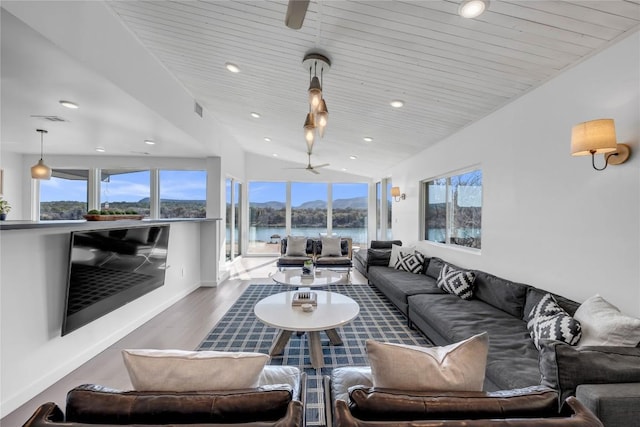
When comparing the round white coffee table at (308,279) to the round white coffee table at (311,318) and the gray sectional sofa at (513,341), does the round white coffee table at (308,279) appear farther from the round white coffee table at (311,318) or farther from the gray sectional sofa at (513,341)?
the gray sectional sofa at (513,341)

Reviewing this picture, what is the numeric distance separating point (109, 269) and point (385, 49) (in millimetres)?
3239

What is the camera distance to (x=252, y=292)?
15.4ft

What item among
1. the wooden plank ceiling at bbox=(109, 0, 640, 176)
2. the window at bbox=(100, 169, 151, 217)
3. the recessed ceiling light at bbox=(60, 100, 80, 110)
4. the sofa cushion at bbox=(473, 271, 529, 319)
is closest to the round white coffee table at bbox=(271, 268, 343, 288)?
the sofa cushion at bbox=(473, 271, 529, 319)

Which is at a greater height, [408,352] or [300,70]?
[300,70]

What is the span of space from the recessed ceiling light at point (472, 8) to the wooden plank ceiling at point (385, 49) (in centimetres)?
6

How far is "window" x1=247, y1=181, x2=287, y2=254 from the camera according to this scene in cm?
849

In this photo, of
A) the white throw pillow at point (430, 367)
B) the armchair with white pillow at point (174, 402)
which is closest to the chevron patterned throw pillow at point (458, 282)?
the white throw pillow at point (430, 367)

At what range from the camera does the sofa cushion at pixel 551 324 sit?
1770 millimetres

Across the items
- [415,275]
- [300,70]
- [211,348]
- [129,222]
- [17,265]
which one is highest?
[300,70]

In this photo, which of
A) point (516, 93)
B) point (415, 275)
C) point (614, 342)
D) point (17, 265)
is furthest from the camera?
point (415, 275)

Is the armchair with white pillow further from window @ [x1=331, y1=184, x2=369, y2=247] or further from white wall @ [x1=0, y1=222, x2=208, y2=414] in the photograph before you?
window @ [x1=331, y1=184, x2=369, y2=247]

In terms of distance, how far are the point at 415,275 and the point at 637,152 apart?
2863 mm

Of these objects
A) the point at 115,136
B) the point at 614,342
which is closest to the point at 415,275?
the point at 614,342

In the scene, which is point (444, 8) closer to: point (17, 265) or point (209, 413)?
point (209, 413)
